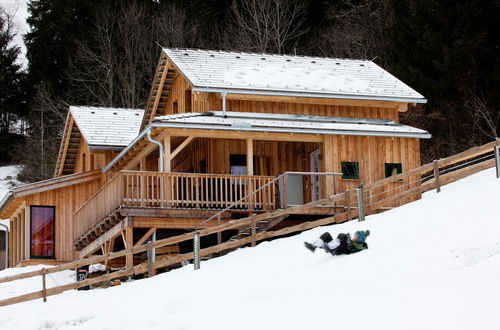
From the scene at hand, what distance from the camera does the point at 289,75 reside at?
109 ft

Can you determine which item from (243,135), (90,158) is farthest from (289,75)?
(90,158)

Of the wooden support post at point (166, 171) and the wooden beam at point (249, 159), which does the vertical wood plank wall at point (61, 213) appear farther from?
the wooden beam at point (249, 159)

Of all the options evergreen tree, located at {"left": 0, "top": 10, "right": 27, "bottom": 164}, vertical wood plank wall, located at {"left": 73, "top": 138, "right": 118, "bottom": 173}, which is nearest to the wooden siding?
vertical wood plank wall, located at {"left": 73, "top": 138, "right": 118, "bottom": 173}

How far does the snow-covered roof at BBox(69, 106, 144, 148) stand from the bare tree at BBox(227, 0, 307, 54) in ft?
45.4

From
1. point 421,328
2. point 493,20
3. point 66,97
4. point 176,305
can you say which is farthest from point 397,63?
point 421,328

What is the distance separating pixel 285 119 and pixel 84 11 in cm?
3383

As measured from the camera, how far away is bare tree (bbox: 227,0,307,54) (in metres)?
54.3

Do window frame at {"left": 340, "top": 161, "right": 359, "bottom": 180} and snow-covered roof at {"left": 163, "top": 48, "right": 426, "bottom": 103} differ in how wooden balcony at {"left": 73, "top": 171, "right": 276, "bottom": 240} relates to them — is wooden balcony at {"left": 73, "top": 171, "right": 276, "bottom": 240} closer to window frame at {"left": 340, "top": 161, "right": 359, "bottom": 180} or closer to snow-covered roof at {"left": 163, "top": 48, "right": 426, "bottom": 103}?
window frame at {"left": 340, "top": 161, "right": 359, "bottom": 180}

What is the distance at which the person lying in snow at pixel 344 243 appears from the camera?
20906 millimetres

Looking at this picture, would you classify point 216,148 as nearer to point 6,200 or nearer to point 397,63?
point 6,200

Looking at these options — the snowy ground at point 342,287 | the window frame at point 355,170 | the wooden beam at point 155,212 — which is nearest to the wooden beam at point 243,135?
the window frame at point 355,170

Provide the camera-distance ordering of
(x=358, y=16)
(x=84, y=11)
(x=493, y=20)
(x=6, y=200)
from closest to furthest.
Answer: (x=6, y=200) < (x=493, y=20) < (x=358, y=16) < (x=84, y=11)

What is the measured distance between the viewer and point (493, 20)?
43.6 metres

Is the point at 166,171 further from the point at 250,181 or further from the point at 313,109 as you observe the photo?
the point at 313,109
